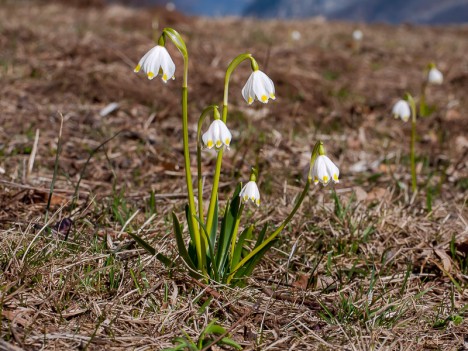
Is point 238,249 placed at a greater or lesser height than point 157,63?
lesser

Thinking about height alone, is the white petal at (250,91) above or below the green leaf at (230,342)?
above

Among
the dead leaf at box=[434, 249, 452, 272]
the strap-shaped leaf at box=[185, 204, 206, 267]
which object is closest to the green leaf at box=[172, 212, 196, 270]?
the strap-shaped leaf at box=[185, 204, 206, 267]

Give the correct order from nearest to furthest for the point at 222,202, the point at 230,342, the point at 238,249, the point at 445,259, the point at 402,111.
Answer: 1. the point at 230,342
2. the point at 238,249
3. the point at 445,259
4. the point at 222,202
5. the point at 402,111

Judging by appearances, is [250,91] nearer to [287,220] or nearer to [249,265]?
[287,220]

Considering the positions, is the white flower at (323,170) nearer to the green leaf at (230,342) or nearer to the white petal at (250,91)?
the white petal at (250,91)

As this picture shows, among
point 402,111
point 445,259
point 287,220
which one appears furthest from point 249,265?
point 402,111

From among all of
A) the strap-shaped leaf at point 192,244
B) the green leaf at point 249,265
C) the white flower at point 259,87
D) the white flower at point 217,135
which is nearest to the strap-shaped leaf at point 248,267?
the green leaf at point 249,265

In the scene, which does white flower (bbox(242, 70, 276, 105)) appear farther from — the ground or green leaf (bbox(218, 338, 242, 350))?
green leaf (bbox(218, 338, 242, 350))

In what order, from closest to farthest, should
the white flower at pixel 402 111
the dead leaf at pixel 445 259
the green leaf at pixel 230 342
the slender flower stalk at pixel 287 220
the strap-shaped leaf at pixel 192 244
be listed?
the green leaf at pixel 230 342 → the slender flower stalk at pixel 287 220 → the strap-shaped leaf at pixel 192 244 → the dead leaf at pixel 445 259 → the white flower at pixel 402 111
